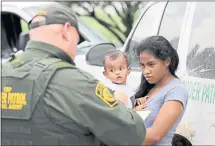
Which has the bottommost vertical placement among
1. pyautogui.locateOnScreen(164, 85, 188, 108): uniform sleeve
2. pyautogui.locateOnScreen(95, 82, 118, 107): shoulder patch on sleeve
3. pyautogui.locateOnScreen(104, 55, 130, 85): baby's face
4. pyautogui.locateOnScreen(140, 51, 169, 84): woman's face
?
pyautogui.locateOnScreen(104, 55, 130, 85): baby's face

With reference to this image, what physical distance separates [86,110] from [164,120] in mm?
640

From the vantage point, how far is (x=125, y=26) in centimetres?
1204

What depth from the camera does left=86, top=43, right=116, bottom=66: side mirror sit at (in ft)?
13.4

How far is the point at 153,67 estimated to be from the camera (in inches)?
102

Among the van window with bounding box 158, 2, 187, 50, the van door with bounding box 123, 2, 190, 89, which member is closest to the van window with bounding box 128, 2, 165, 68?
the van door with bounding box 123, 2, 190, 89

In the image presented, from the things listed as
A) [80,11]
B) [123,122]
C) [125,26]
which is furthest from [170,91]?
[125,26]

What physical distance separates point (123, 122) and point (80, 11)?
30.6 feet

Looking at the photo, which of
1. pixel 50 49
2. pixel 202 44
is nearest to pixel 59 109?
pixel 50 49

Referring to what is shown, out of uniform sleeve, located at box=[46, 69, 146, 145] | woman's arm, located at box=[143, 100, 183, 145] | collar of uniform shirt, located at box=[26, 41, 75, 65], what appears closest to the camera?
uniform sleeve, located at box=[46, 69, 146, 145]

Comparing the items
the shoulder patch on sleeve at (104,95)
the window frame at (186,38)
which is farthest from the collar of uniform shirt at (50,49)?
the window frame at (186,38)

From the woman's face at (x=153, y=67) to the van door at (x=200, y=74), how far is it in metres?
0.36

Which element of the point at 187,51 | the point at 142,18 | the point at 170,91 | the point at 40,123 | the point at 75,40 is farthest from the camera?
the point at 142,18

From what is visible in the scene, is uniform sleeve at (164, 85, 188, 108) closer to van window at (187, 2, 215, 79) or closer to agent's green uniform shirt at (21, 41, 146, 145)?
van window at (187, 2, 215, 79)

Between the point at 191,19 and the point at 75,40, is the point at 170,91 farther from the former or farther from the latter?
the point at 191,19
